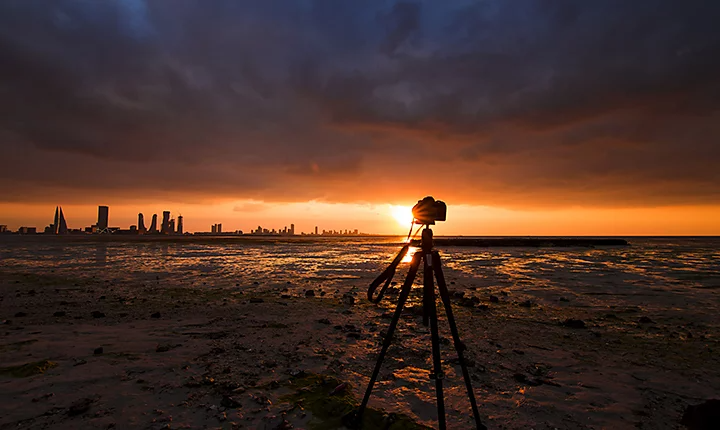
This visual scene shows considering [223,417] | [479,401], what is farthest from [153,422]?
[479,401]

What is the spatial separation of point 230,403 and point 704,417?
715 centimetres

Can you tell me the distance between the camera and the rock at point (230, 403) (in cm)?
480

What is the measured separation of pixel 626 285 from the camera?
17234mm

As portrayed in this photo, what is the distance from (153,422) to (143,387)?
3.99 feet

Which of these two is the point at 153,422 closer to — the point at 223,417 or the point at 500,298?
the point at 223,417

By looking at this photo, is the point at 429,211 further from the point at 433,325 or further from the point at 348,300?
the point at 348,300

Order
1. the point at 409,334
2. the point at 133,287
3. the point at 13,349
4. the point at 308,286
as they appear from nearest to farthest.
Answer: the point at 13,349
the point at 409,334
the point at 133,287
the point at 308,286

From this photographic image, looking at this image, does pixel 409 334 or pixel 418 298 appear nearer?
pixel 409 334

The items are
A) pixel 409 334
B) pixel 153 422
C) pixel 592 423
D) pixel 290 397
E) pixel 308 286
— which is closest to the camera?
pixel 153 422

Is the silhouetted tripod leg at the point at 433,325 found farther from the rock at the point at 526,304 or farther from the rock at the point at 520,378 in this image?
the rock at the point at 526,304

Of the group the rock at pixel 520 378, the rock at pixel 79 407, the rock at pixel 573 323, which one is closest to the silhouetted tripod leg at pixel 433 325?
the rock at pixel 520 378

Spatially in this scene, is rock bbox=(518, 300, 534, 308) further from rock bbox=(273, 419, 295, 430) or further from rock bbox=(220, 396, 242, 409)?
rock bbox=(220, 396, 242, 409)

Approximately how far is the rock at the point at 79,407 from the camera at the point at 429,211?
5.61 metres

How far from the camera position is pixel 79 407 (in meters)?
4.55
